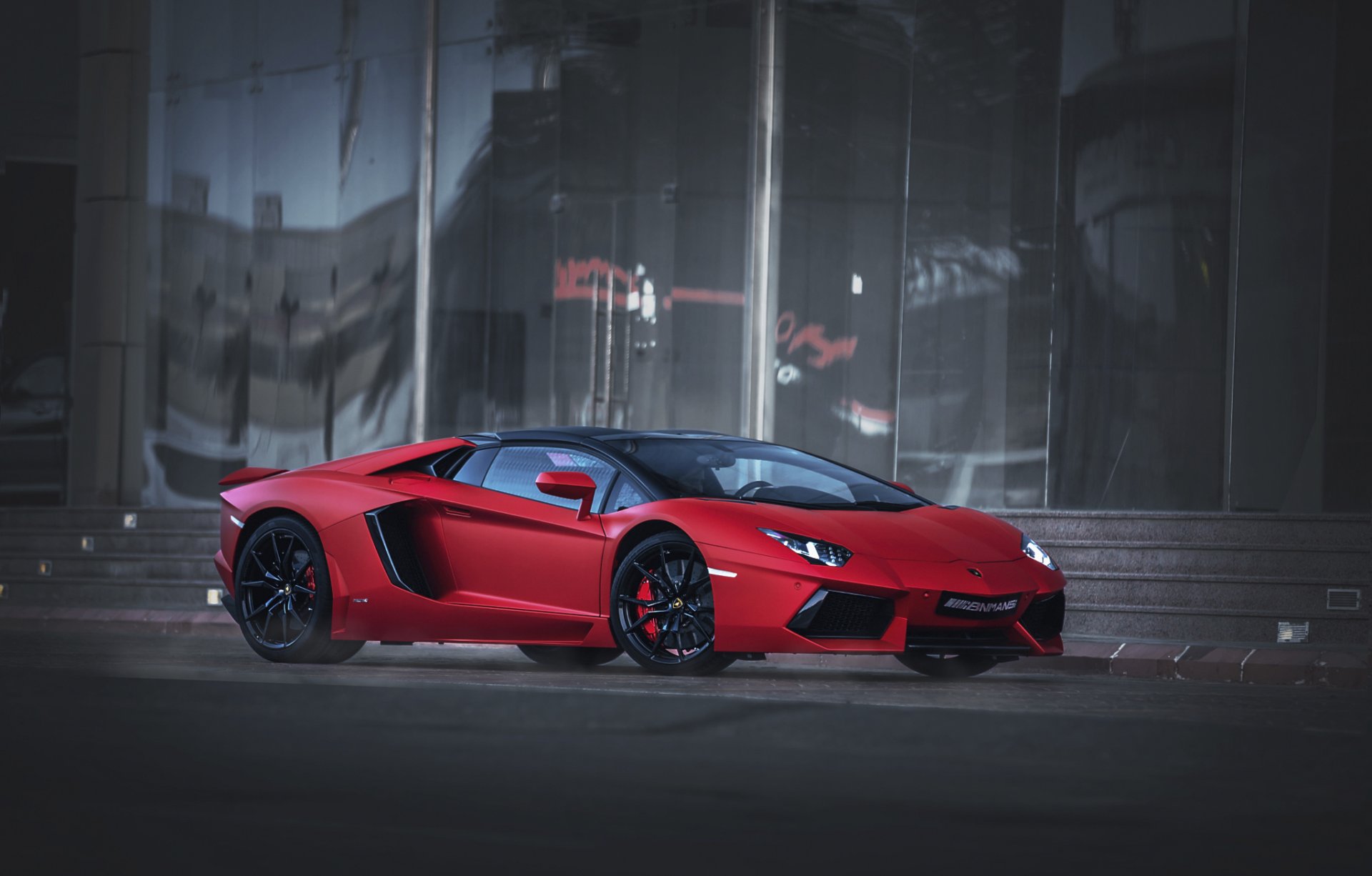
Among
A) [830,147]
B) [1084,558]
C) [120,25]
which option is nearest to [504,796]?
[1084,558]

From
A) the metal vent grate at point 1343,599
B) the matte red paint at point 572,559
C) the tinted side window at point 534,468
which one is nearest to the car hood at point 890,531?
the matte red paint at point 572,559

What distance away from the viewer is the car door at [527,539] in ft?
25.8

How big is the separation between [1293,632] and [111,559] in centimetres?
1052

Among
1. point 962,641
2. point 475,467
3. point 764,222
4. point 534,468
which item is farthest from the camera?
point 764,222

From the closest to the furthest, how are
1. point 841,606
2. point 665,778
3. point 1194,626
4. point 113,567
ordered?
point 665,778 < point 841,606 < point 1194,626 < point 113,567

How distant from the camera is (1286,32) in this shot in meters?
13.2

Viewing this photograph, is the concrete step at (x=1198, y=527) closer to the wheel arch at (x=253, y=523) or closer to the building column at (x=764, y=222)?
the building column at (x=764, y=222)

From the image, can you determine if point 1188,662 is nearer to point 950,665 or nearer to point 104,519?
point 950,665

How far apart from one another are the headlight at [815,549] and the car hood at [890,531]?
0.03 metres

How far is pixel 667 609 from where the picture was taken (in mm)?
7547

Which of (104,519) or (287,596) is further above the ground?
(287,596)

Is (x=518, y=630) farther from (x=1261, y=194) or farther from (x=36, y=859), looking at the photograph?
(x=1261, y=194)

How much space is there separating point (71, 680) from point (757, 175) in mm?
10242

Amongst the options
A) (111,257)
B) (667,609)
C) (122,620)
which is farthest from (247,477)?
(111,257)
